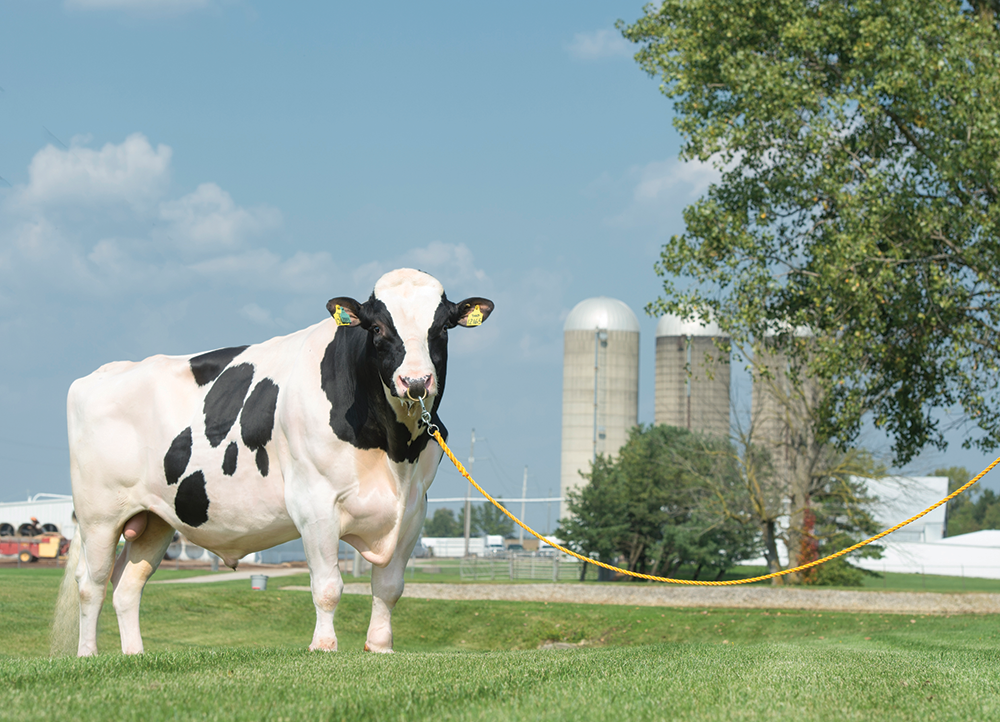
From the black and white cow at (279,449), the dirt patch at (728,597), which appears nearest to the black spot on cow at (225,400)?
the black and white cow at (279,449)

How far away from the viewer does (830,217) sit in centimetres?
1642

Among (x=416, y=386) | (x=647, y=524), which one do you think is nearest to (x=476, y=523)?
(x=647, y=524)

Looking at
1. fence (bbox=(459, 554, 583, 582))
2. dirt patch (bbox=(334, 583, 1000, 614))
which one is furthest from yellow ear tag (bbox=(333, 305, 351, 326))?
fence (bbox=(459, 554, 583, 582))

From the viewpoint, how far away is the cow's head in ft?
20.0

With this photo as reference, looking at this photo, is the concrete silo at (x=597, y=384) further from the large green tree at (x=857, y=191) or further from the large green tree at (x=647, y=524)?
the large green tree at (x=857, y=191)

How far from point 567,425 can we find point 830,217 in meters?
50.9

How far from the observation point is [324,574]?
6496mm

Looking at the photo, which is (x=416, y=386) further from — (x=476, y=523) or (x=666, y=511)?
(x=476, y=523)

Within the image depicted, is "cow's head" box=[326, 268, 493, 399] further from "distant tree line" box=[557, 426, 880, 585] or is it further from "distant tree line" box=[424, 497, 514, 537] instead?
"distant tree line" box=[424, 497, 514, 537]

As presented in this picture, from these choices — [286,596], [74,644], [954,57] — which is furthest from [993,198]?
[286,596]

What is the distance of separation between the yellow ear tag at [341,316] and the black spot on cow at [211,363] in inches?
61.8

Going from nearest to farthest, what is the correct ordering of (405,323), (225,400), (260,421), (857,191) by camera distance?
(405,323) < (260,421) < (225,400) < (857,191)

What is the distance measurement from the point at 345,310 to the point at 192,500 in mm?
1939

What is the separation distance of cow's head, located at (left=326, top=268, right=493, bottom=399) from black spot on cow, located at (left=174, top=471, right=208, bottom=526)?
171cm
